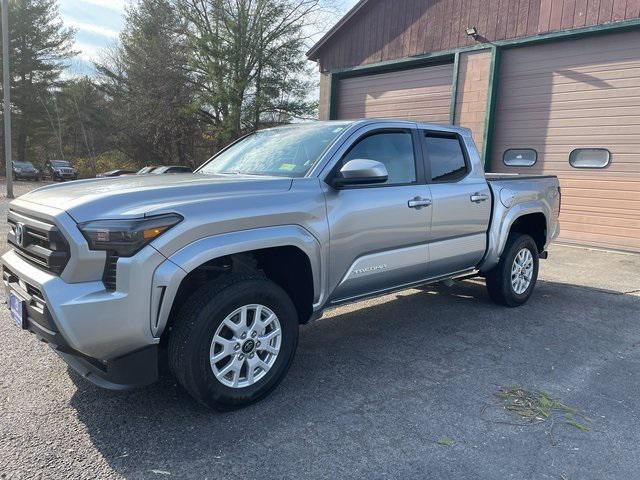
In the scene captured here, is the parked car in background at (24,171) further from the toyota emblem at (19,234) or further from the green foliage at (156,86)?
the toyota emblem at (19,234)

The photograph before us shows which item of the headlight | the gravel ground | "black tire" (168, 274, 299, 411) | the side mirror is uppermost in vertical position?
the side mirror

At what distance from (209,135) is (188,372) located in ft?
93.0

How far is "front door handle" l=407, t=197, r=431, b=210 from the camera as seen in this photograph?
13.6 feet

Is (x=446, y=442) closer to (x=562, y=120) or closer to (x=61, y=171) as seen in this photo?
(x=562, y=120)

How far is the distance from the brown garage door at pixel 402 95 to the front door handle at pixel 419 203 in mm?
8632

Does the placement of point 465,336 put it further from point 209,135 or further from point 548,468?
point 209,135

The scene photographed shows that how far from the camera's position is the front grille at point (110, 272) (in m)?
2.59

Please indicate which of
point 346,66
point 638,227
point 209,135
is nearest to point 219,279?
point 638,227

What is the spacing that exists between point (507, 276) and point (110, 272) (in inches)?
164

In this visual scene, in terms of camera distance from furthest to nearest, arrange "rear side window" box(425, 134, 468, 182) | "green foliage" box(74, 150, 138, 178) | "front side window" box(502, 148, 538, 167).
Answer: "green foliage" box(74, 150, 138, 178)
"front side window" box(502, 148, 538, 167)
"rear side window" box(425, 134, 468, 182)

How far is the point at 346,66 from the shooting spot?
46.6 ft

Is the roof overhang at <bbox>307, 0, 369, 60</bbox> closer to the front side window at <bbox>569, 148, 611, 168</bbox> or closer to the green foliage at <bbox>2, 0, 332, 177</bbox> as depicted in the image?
the front side window at <bbox>569, 148, 611, 168</bbox>

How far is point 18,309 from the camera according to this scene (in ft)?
9.70

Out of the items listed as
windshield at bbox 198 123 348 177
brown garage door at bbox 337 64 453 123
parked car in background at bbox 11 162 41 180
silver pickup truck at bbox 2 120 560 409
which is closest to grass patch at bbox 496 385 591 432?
silver pickup truck at bbox 2 120 560 409
